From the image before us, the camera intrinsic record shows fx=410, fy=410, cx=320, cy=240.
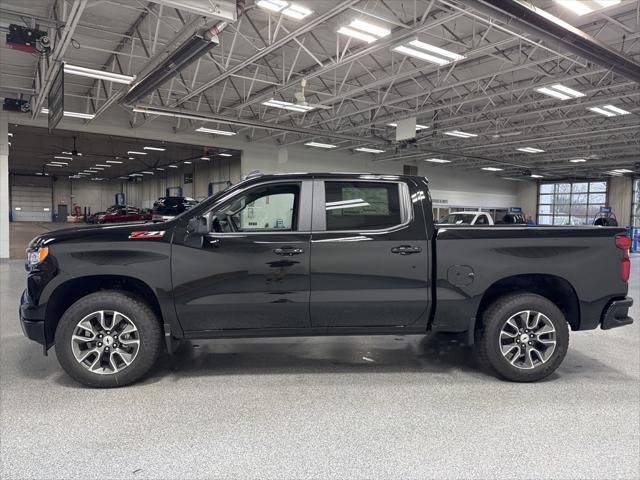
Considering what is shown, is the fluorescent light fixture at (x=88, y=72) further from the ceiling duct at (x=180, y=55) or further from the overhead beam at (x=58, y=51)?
the ceiling duct at (x=180, y=55)

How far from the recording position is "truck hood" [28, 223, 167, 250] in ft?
11.0

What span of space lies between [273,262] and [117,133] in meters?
15.2

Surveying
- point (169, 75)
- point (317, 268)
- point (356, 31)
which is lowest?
point (317, 268)

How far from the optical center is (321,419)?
2.93 metres

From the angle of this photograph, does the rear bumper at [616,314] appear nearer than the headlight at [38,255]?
No

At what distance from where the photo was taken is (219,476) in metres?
2.28

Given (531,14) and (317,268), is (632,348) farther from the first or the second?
(531,14)

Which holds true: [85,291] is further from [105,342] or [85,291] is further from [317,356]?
[317,356]

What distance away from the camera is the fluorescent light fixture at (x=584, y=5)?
5.90 m

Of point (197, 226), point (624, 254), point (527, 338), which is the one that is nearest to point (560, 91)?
point (624, 254)

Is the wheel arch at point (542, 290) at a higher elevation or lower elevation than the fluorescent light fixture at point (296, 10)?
lower

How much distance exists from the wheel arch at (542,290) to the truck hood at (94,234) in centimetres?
291

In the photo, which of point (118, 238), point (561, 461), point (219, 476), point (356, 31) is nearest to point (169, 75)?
point (356, 31)

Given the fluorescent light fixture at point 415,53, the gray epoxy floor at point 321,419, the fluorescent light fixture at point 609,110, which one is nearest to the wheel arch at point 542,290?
the gray epoxy floor at point 321,419
